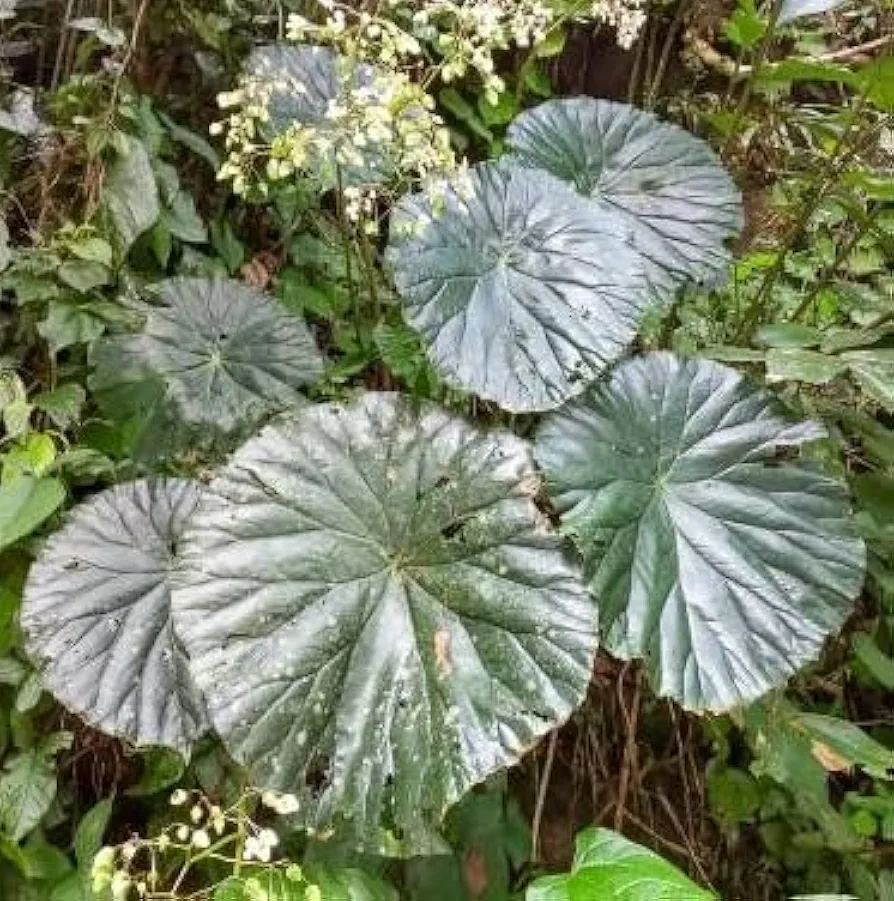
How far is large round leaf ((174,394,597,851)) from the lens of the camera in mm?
996

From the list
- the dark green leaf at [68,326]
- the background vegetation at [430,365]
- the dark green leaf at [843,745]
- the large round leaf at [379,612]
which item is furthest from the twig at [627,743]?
the dark green leaf at [68,326]

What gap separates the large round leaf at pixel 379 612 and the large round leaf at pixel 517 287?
0.06 m

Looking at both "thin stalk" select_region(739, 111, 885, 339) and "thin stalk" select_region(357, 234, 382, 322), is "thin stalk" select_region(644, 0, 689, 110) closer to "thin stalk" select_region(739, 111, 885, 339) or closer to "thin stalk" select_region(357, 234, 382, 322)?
"thin stalk" select_region(739, 111, 885, 339)

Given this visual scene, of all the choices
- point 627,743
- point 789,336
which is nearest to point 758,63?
point 789,336

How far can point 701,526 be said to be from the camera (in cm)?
118

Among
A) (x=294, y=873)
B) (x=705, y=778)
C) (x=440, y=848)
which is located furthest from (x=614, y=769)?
(x=294, y=873)

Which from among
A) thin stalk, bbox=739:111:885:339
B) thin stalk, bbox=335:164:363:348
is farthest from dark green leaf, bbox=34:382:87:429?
thin stalk, bbox=739:111:885:339

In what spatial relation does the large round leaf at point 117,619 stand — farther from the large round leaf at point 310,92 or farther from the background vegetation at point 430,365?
the large round leaf at point 310,92

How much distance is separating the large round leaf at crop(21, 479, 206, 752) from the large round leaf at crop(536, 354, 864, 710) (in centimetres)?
37

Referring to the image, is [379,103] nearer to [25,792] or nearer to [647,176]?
[647,176]

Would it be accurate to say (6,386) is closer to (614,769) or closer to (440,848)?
(440,848)

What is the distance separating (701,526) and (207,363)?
0.55m

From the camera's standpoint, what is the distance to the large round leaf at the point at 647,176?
1.40m

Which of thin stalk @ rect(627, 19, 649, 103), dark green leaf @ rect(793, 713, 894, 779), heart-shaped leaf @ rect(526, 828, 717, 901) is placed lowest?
dark green leaf @ rect(793, 713, 894, 779)
